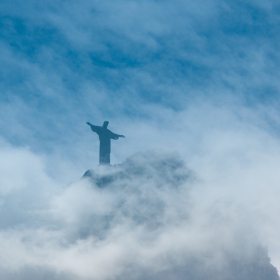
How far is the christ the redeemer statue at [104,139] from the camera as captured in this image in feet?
187

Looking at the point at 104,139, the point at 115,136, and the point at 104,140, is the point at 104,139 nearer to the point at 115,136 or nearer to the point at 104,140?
the point at 104,140

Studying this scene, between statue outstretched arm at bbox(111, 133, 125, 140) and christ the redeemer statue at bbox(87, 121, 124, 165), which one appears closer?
christ the redeemer statue at bbox(87, 121, 124, 165)

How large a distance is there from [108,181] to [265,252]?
23.4 m

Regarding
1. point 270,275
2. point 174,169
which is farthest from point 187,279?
point 174,169

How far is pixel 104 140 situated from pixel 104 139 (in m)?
0.14

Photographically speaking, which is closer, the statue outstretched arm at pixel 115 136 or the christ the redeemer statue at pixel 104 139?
the christ the redeemer statue at pixel 104 139

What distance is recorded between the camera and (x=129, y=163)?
62812 mm

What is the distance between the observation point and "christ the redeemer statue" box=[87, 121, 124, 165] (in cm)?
5700

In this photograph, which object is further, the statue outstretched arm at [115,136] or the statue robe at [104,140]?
the statue outstretched arm at [115,136]

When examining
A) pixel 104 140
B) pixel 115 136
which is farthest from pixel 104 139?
pixel 115 136

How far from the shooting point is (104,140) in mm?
56969

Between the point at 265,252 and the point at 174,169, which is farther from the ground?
the point at 174,169

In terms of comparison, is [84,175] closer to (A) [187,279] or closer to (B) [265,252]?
(A) [187,279]

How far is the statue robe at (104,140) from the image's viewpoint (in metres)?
57.0
